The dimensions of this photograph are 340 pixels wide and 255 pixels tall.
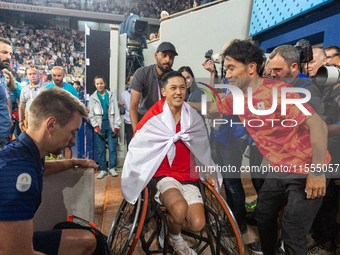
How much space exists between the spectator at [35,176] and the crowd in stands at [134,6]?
19386 millimetres

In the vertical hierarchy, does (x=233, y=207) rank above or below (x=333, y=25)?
below

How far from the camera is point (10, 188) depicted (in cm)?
93

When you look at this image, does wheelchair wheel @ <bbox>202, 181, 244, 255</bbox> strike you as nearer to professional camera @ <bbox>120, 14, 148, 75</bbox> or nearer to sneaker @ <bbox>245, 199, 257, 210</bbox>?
sneaker @ <bbox>245, 199, 257, 210</bbox>

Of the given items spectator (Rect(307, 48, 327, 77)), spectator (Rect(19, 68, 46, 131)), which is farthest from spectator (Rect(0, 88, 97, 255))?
spectator (Rect(19, 68, 46, 131))

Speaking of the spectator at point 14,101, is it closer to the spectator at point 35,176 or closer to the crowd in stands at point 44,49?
the spectator at point 35,176

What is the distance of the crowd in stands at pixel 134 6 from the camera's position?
18391 mm

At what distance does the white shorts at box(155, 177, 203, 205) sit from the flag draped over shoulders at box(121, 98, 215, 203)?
124 millimetres

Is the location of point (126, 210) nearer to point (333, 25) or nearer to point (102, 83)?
point (102, 83)

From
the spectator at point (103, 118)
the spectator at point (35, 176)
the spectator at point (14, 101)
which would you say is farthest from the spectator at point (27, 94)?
the spectator at point (35, 176)

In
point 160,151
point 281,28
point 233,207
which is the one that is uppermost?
point 281,28

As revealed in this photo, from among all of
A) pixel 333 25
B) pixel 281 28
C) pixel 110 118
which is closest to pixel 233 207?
pixel 110 118

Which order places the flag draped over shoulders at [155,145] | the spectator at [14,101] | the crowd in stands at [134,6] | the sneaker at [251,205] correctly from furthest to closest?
the crowd in stands at [134,6]
the spectator at [14,101]
the sneaker at [251,205]
the flag draped over shoulders at [155,145]

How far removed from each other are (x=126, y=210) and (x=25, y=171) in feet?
3.73

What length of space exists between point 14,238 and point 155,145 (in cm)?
115
